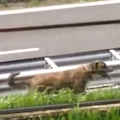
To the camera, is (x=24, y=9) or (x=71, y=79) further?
(x=24, y=9)

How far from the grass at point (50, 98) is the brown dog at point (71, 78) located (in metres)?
0.25

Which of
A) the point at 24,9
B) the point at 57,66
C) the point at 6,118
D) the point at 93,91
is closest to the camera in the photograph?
the point at 6,118

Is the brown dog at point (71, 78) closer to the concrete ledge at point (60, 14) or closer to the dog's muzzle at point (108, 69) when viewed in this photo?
the dog's muzzle at point (108, 69)

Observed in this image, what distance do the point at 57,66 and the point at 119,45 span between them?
1.17m

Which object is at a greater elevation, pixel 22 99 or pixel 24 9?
pixel 24 9

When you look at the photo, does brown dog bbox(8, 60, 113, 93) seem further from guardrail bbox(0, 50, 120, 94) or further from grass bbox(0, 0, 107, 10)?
grass bbox(0, 0, 107, 10)

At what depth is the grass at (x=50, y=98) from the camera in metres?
3.60

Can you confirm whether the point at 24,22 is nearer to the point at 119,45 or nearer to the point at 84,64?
the point at 119,45

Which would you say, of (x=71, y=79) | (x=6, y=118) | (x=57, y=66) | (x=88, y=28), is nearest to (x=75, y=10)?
(x=88, y=28)

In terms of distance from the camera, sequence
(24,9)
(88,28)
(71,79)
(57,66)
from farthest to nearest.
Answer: (88,28) → (24,9) → (57,66) → (71,79)

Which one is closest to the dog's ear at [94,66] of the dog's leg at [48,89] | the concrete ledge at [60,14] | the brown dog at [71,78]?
the brown dog at [71,78]

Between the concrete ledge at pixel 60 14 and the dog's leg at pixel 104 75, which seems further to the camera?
the concrete ledge at pixel 60 14

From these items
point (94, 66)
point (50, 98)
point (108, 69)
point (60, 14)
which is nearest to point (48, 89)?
point (50, 98)

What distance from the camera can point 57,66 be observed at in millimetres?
4480
